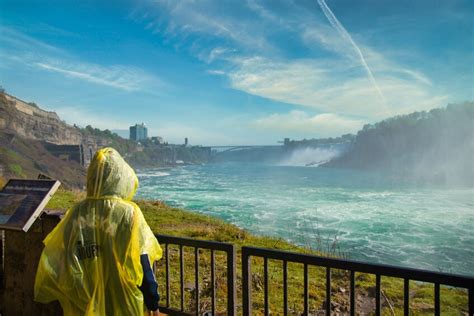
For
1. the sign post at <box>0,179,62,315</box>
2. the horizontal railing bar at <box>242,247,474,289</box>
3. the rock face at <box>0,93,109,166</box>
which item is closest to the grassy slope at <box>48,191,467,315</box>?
the sign post at <box>0,179,62,315</box>

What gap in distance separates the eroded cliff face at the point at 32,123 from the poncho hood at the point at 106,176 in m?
56.4

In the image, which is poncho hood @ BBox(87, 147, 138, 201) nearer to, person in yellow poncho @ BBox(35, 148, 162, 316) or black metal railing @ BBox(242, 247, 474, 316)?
person in yellow poncho @ BBox(35, 148, 162, 316)

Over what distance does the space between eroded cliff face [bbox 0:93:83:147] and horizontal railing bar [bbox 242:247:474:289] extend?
56.8 metres

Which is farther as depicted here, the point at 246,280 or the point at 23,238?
the point at 23,238

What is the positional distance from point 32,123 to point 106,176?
71.0m

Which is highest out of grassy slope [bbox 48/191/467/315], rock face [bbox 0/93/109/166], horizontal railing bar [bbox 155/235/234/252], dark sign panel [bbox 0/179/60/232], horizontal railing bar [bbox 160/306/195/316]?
rock face [bbox 0/93/109/166]

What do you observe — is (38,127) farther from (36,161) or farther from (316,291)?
(316,291)

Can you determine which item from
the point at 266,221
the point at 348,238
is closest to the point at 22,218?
the point at 348,238

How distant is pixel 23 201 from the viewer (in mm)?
2566

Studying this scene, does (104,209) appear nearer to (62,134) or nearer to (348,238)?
(348,238)

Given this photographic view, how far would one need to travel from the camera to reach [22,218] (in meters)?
2.47

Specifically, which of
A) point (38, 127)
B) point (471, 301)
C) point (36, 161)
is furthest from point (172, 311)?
point (38, 127)

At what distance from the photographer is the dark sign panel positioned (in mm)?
2455

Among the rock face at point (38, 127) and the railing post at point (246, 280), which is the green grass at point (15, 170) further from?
the railing post at point (246, 280)
